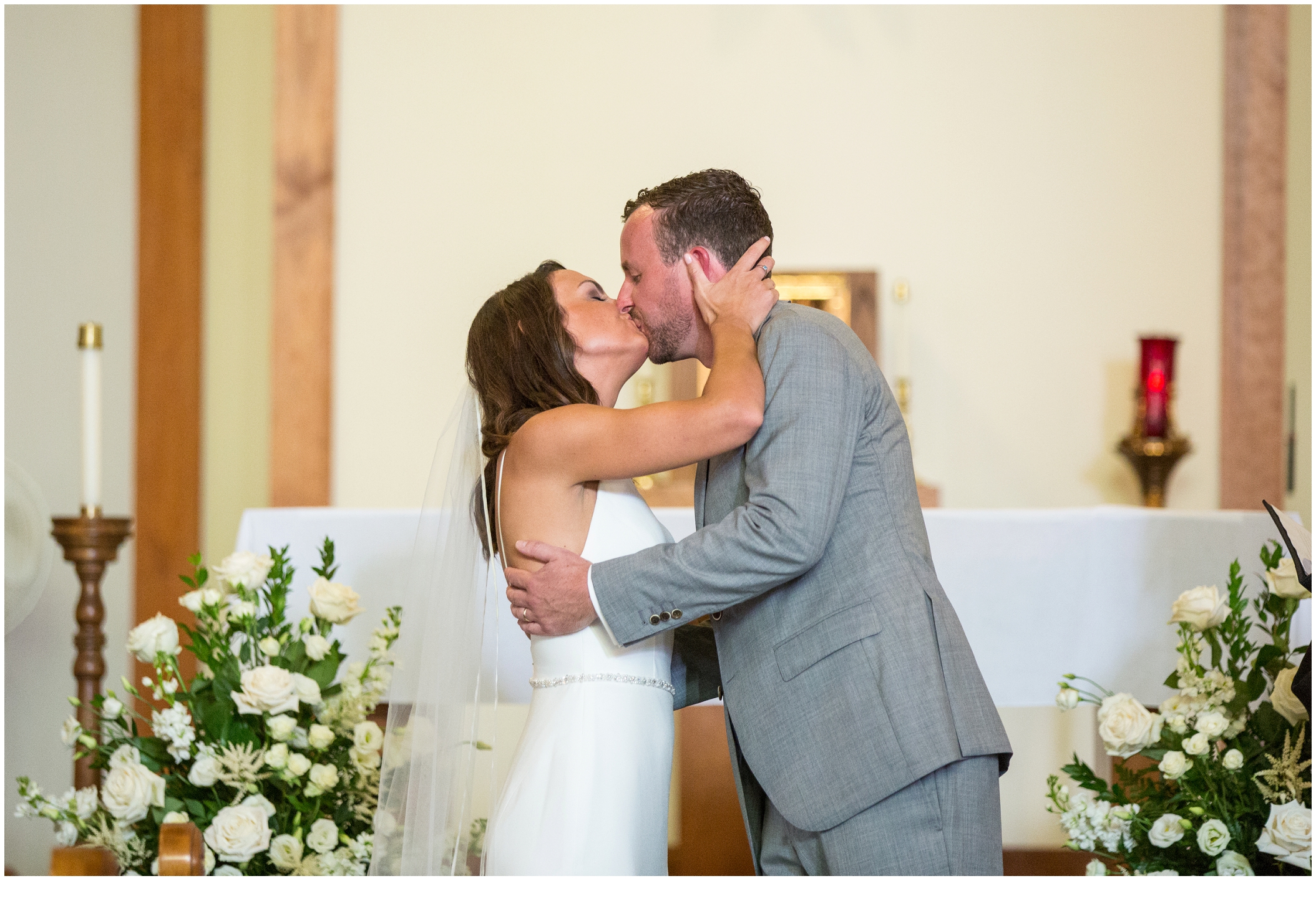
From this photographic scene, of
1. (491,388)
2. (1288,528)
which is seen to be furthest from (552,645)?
(1288,528)

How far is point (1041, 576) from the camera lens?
296 cm

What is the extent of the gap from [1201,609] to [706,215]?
1146mm

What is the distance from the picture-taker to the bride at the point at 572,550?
197 cm

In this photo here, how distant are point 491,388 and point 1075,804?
132 cm

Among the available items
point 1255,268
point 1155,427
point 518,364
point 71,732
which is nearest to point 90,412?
point 71,732

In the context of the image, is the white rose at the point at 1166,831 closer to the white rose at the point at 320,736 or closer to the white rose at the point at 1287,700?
the white rose at the point at 1287,700

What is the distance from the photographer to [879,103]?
15.8 ft

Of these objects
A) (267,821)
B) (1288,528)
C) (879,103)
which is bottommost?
(267,821)

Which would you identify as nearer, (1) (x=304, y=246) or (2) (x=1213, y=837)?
(2) (x=1213, y=837)

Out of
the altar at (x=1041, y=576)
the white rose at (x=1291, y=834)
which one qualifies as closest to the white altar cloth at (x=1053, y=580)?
the altar at (x=1041, y=576)

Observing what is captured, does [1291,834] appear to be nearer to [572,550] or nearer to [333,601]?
[572,550]

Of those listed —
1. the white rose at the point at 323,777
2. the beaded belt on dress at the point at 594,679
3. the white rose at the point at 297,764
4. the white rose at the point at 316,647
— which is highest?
the beaded belt on dress at the point at 594,679

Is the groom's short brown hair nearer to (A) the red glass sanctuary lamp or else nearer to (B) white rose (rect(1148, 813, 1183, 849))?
(B) white rose (rect(1148, 813, 1183, 849))

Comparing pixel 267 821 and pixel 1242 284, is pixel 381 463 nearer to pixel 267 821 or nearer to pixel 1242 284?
pixel 267 821
